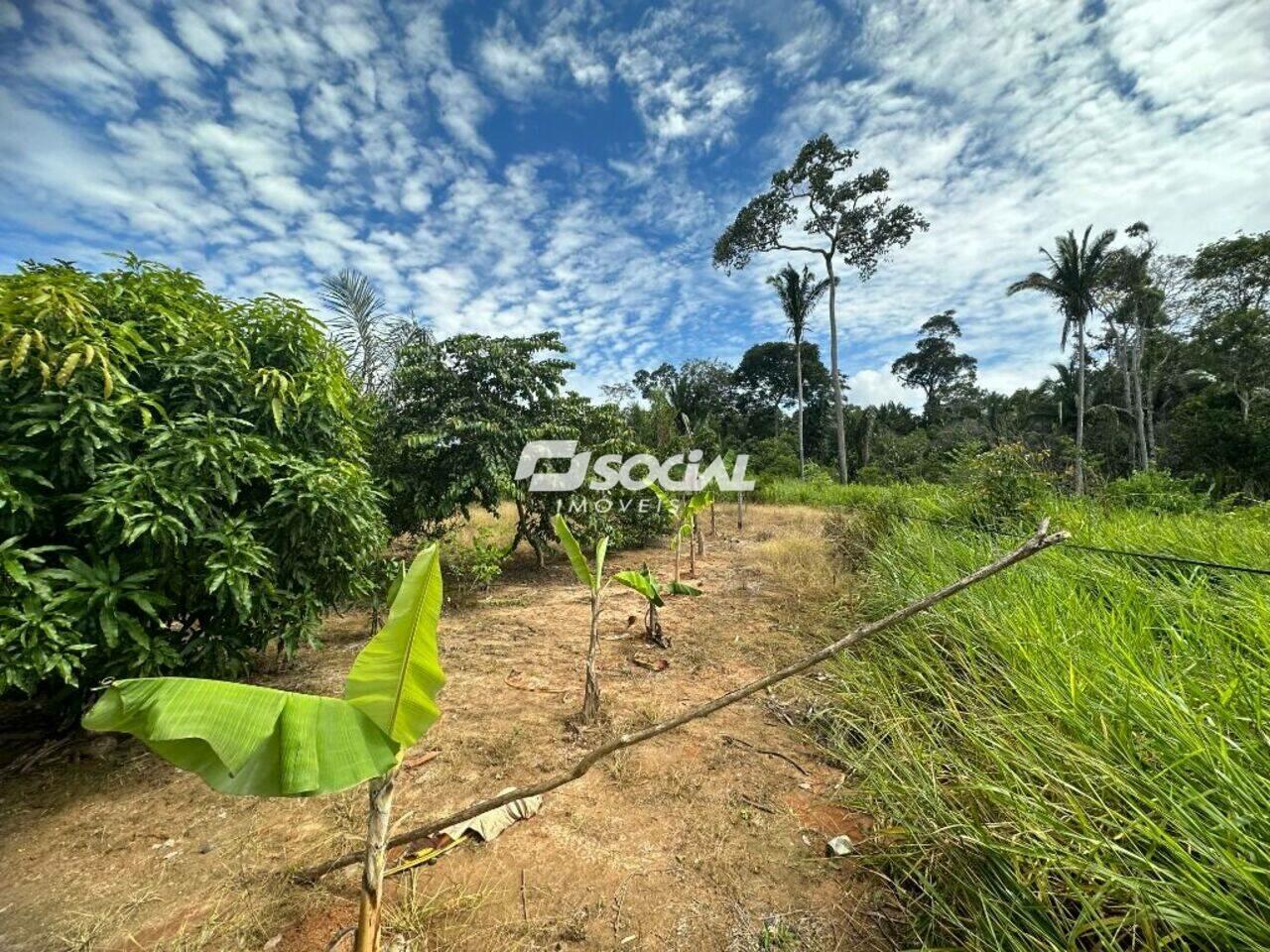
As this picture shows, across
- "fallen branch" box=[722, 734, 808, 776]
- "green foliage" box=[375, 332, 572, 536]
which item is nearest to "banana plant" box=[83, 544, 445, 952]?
"fallen branch" box=[722, 734, 808, 776]

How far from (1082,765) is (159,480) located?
13.4ft

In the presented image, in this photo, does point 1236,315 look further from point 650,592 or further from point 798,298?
point 650,592

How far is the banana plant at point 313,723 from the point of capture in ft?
3.67

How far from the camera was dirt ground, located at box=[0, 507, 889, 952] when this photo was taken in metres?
1.68

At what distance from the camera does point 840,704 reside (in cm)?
309

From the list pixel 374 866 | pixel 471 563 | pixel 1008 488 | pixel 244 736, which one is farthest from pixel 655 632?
pixel 1008 488

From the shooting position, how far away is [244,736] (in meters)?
1.15

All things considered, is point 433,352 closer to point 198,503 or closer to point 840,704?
point 198,503

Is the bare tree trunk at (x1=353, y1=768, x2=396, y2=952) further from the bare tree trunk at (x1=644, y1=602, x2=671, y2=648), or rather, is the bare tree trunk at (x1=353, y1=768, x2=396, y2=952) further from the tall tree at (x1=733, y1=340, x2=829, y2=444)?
the tall tree at (x1=733, y1=340, x2=829, y2=444)

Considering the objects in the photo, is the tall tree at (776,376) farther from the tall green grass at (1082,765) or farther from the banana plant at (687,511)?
the tall green grass at (1082,765)

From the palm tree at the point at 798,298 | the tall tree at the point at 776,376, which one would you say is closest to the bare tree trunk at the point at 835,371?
the palm tree at the point at 798,298

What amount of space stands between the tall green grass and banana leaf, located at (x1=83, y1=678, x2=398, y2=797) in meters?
1.82

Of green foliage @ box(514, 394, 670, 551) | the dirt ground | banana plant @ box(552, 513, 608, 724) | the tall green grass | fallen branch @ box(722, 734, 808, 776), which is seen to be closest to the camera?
the tall green grass

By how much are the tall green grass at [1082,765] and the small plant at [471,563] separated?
432 centimetres
